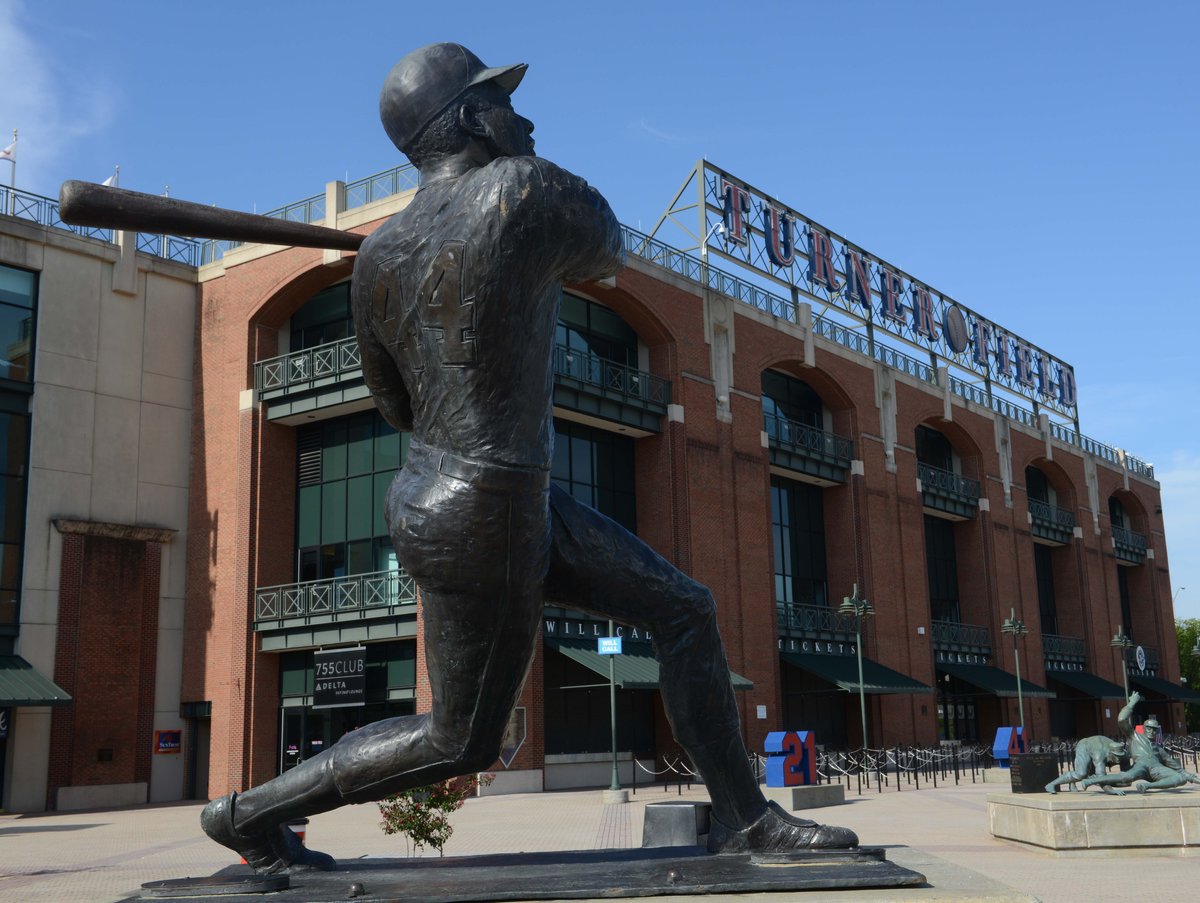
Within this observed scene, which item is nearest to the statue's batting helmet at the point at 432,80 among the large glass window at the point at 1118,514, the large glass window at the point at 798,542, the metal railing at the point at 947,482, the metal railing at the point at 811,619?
the metal railing at the point at 811,619

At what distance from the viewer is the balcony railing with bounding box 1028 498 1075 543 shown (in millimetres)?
49781

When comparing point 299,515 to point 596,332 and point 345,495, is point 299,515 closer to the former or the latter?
point 345,495

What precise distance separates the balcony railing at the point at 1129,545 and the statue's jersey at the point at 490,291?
56.3 m

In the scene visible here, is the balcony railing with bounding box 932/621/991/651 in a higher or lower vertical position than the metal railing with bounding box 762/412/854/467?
lower

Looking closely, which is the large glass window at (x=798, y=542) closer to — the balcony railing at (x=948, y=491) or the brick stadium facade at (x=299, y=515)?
the brick stadium facade at (x=299, y=515)

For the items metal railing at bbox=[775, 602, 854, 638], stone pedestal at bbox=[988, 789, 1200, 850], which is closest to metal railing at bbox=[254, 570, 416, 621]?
metal railing at bbox=[775, 602, 854, 638]

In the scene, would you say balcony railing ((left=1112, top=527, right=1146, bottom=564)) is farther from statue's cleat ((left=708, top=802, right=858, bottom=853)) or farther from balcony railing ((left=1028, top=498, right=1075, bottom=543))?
statue's cleat ((left=708, top=802, right=858, bottom=853))

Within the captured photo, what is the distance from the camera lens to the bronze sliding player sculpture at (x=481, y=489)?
398 centimetres

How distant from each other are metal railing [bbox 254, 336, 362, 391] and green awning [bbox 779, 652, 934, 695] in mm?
14552

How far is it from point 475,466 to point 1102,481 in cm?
5705

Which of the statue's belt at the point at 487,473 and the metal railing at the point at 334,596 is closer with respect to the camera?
the statue's belt at the point at 487,473

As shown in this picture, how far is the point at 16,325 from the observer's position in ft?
88.7

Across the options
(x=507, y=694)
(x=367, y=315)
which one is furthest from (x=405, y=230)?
(x=507, y=694)

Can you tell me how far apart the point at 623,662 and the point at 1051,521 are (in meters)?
29.2
